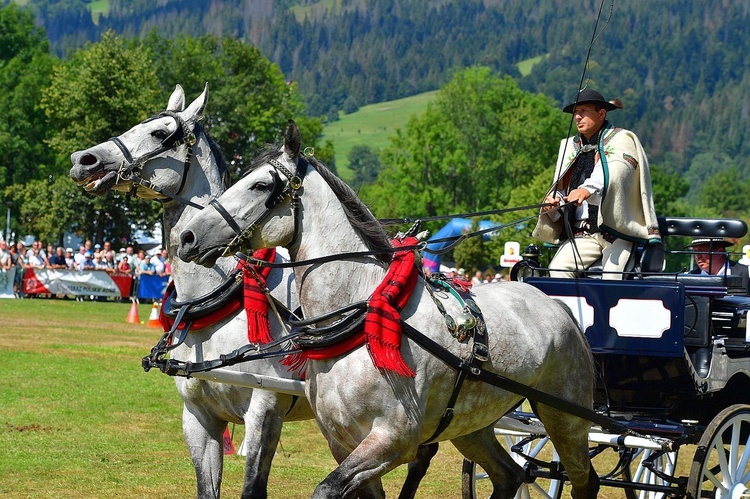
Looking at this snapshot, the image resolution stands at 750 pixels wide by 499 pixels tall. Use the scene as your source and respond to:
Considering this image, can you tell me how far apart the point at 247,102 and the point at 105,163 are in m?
46.0

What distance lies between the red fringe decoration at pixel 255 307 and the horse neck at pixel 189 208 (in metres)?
0.40

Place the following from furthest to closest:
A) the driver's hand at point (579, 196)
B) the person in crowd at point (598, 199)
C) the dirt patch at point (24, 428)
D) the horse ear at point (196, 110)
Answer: the dirt patch at point (24, 428) < the person in crowd at point (598, 199) < the driver's hand at point (579, 196) < the horse ear at point (196, 110)

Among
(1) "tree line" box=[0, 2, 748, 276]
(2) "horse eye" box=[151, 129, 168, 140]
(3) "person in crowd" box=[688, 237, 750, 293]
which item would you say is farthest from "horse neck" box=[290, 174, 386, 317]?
(1) "tree line" box=[0, 2, 748, 276]

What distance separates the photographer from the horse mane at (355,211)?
231 inches

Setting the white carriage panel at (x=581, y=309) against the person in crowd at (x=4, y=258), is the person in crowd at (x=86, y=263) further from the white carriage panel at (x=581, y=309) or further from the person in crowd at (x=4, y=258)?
the white carriage panel at (x=581, y=309)

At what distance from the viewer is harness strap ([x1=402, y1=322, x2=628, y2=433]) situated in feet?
18.6

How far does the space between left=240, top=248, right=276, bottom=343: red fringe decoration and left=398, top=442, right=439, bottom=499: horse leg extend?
1.52 metres

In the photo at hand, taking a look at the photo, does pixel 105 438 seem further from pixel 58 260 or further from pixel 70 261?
pixel 70 261

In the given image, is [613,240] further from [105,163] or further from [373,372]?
[105,163]

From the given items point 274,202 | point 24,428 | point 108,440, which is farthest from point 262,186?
point 24,428

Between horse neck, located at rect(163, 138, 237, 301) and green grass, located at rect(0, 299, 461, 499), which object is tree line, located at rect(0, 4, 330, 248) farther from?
horse neck, located at rect(163, 138, 237, 301)

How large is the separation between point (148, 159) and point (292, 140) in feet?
5.43

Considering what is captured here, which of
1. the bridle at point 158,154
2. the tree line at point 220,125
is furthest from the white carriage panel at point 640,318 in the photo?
the tree line at point 220,125

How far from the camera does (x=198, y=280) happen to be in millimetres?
7039
